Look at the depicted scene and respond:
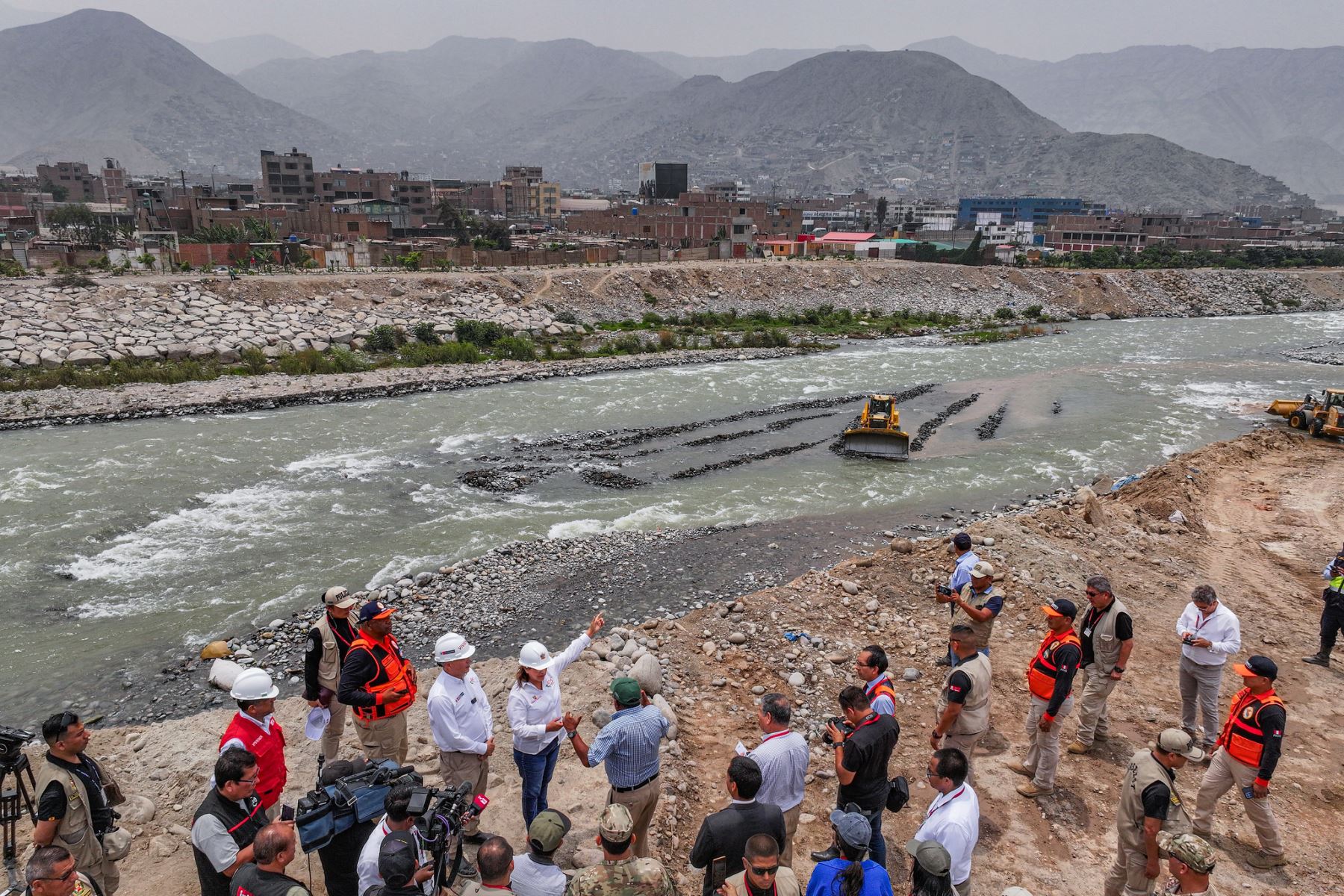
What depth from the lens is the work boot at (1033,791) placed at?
6.48 metres

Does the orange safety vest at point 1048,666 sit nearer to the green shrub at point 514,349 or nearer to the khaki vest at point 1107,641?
the khaki vest at point 1107,641

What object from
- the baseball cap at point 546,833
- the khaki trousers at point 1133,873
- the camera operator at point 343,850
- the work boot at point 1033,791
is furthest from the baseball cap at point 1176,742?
the camera operator at point 343,850

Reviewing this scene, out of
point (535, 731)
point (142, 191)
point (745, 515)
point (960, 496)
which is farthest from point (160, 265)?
point (142, 191)

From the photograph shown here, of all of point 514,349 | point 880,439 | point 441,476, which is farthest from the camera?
point 514,349

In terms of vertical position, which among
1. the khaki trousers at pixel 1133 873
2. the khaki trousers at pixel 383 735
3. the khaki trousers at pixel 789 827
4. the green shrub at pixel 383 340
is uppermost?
the green shrub at pixel 383 340

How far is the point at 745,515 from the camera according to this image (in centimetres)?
1616

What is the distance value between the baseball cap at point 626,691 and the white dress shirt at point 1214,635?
505 cm

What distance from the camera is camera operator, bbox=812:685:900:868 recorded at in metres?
4.86

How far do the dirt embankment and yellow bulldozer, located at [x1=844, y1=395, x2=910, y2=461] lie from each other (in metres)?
6.64

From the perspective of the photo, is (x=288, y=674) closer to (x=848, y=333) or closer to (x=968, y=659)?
(x=968, y=659)

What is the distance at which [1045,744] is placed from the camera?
21.0ft

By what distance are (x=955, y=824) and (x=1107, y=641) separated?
302 cm

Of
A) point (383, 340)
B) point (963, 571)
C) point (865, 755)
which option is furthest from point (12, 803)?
point (383, 340)

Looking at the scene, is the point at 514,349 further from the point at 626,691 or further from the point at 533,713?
the point at 626,691
